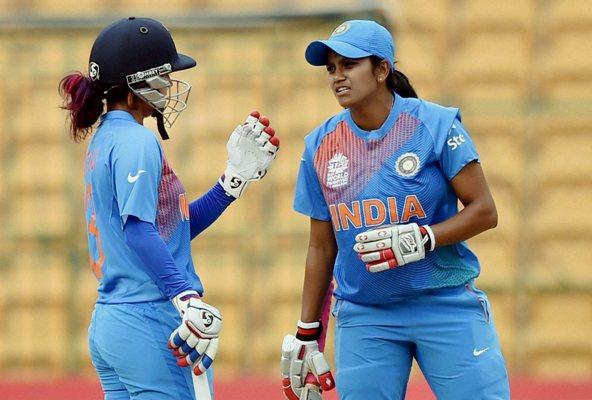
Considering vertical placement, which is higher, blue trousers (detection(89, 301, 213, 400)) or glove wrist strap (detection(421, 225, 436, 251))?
glove wrist strap (detection(421, 225, 436, 251))

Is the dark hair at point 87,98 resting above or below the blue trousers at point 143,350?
above

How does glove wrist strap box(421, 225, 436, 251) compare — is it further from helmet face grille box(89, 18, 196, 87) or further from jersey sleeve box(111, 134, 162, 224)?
helmet face grille box(89, 18, 196, 87)

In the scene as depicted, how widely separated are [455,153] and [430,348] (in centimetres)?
62

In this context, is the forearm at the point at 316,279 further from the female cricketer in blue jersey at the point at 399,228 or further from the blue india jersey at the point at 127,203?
the blue india jersey at the point at 127,203

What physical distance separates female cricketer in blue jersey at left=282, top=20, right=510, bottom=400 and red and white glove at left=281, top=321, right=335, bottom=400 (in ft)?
0.44

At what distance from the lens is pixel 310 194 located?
443 cm

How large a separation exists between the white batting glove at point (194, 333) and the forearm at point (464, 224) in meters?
0.75

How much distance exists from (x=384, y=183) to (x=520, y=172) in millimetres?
4831

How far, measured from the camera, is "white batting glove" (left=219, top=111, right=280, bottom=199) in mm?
4570

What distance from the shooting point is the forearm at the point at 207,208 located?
4578 millimetres

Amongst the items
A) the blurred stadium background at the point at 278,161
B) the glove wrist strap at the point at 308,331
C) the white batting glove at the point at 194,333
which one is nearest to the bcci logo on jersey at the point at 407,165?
the glove wrist strap at the point at 308,331

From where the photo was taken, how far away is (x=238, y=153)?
4.59m

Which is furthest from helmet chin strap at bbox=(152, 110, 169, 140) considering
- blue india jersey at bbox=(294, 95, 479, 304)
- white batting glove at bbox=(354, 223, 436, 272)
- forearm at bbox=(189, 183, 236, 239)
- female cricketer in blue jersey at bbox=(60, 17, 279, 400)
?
white batting glove at bbox=(354, 223, 436, 272)

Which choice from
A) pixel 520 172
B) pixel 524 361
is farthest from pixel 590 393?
pixel 520 172
